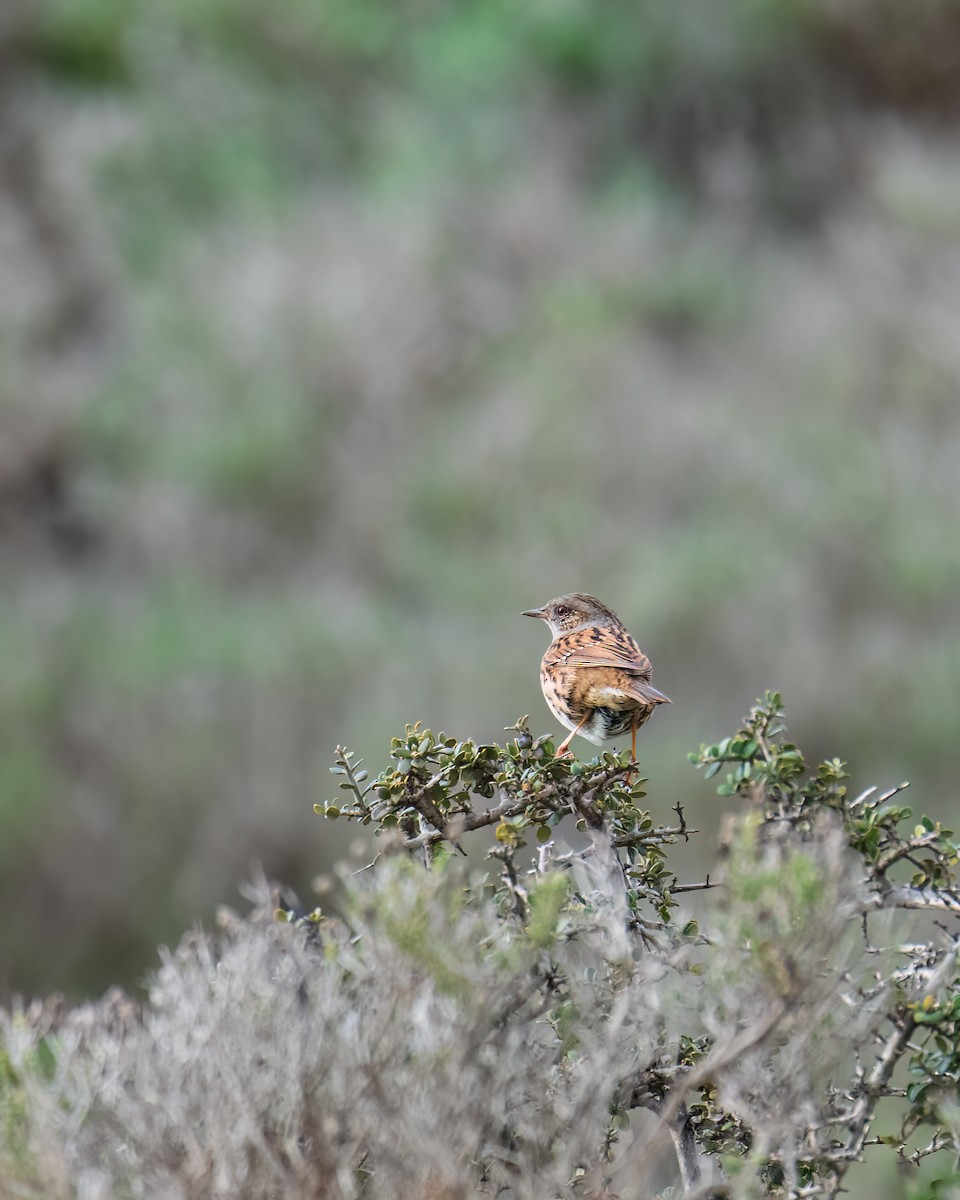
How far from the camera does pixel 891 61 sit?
1158cm

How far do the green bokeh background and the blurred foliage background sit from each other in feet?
0.10

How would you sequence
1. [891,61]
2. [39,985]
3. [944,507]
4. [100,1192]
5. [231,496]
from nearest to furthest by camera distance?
[100,1192] < [39,985] < [944,507] < [231,496] < [891,61]

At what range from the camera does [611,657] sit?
3.02 metres

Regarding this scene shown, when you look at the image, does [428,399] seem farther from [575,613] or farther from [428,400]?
[575,613]

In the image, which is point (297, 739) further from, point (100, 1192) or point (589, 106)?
point (100, 1192)

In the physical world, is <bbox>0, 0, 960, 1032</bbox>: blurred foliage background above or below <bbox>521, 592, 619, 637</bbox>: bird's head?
above

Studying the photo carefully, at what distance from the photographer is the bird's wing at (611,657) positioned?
296 cm

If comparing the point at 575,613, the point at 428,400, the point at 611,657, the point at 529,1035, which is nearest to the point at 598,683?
the point at 611,657

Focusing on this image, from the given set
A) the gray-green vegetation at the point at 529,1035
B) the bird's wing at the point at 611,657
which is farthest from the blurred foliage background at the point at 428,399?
the gray-green vegetation at the point at 529,1035

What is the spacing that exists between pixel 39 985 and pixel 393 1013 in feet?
24.3

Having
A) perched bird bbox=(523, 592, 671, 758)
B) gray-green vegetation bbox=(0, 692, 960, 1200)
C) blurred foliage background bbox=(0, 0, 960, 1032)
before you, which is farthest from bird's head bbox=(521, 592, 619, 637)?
blurred foliage background bbox=(0, 0, 960, 1032)

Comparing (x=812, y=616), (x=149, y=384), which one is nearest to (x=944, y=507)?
(x=812, y=616)

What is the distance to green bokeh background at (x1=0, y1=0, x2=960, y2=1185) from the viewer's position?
9000mm

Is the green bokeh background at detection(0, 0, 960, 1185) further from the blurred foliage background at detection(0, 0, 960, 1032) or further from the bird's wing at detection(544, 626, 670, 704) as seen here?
the bird's wing at detection(544, 626, 670, 704)
